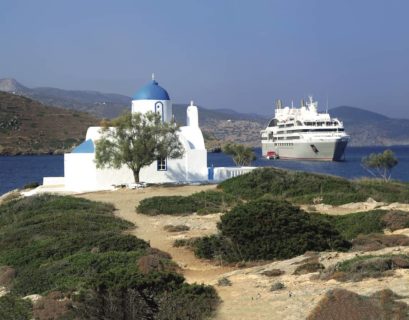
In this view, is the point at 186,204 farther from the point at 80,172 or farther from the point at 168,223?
the point at 80,172

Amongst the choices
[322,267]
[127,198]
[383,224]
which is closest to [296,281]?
[322,267]

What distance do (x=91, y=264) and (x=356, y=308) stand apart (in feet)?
20.9

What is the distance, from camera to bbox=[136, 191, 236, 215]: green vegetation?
21031 millimetres

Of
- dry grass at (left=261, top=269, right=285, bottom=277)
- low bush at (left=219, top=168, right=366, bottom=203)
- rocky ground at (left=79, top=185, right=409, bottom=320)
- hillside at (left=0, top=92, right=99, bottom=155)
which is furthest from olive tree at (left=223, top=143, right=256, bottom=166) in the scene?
hillside at (left=0, top=92, right=99, bottom=155)

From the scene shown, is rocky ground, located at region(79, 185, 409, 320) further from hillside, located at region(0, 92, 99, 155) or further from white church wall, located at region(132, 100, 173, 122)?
hillside, located at region(0, 92, 99, 155)

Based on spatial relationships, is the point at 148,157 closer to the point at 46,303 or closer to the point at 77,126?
the point at 46,303

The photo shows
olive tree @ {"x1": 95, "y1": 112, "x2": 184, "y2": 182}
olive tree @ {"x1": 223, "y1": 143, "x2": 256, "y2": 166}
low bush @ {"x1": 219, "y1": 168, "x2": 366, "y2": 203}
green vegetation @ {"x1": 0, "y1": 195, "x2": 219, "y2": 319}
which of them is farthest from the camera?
olive tree @ {"x1": 223, "y1": 143, "x2": 256, "y2": 166}

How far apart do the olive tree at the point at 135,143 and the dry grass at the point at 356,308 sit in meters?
22.2

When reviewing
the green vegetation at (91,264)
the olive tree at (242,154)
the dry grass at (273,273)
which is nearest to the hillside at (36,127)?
the olive tree at (242,154)

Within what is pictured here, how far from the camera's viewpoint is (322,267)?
11.1m

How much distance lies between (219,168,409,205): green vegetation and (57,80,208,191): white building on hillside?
5106mm

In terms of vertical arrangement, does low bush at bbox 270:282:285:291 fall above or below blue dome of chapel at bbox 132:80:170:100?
below

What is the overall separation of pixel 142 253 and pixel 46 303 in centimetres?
391

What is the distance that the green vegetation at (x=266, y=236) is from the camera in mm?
13953
